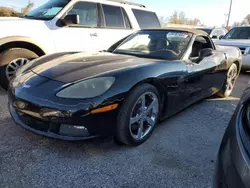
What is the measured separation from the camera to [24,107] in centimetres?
233

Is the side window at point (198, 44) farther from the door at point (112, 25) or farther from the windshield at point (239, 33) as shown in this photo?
the windshield at point (239, 33)

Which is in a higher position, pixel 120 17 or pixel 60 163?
pixel 120 17

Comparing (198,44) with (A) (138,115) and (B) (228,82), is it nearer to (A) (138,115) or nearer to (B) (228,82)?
(B) (228,82)

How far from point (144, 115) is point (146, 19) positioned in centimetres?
430

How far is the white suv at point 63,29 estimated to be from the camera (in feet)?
13.6

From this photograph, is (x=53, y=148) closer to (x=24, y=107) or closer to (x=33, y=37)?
(x=24, y=107)

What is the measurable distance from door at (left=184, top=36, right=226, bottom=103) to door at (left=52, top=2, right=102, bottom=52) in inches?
89.9

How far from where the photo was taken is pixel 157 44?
3.49 m

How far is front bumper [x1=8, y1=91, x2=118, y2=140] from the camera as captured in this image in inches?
86.2

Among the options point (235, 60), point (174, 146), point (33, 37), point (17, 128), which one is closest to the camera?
point (174, 146)

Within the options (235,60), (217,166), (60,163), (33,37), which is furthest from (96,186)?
(235,60)

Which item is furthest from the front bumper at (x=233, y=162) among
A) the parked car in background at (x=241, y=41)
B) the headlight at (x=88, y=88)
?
the parked car in background at (x=241, y=41)

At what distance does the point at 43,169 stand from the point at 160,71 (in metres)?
1.58

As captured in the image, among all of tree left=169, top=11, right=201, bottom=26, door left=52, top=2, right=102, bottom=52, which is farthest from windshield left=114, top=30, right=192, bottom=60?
tree left=169, top=11, right=201, bottom=26
